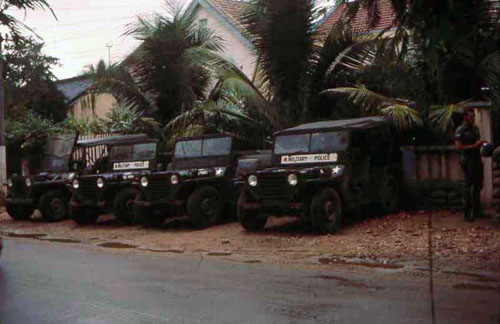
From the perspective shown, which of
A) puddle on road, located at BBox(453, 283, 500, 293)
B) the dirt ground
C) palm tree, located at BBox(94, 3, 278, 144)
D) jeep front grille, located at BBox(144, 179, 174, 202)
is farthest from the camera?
palm tree, located at BBox(94, 3, 278, 144)

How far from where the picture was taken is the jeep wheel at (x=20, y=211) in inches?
583

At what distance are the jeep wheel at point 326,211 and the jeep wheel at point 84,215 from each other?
550cm

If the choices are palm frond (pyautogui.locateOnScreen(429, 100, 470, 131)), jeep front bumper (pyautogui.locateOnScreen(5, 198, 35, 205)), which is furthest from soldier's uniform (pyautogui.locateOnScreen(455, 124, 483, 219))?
jeep front bumper (pyautogui.locateOnScreen(5, 198, 35, 205))

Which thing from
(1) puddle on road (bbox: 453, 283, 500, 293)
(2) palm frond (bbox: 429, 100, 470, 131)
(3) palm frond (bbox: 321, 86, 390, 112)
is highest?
(3) palm frond (bbox: 321, 86, 390, 112)

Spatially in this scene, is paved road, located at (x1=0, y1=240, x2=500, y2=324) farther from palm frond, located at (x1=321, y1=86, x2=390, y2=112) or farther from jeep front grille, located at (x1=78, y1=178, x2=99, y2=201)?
palm frond, located at (x1=321, y1=86, x2=390, y2=112)

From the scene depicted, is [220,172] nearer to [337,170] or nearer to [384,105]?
[337,170]

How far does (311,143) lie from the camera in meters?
11.5

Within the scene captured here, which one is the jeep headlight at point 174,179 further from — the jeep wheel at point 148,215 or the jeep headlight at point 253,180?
the jeep headlight at point 253,180

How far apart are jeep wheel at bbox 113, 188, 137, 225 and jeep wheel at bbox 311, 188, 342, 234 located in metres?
4.40

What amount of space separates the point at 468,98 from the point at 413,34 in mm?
Answer: 6319

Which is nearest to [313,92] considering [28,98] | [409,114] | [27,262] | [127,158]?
[409,114]

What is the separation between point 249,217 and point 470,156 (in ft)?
12.4

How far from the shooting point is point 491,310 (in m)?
5.48

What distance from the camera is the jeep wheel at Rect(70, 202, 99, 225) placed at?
13.5 m
